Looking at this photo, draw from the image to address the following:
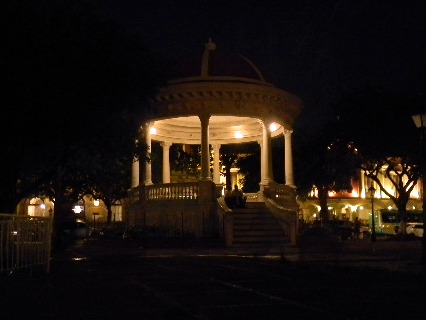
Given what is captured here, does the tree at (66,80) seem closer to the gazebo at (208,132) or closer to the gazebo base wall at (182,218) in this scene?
the gazebo at (208,132)

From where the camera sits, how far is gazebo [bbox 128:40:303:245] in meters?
30.5

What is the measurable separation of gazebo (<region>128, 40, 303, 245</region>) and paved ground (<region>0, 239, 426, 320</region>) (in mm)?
9948

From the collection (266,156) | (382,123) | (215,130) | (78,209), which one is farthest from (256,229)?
(78,209)

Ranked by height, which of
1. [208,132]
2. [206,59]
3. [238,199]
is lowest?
[238,199]

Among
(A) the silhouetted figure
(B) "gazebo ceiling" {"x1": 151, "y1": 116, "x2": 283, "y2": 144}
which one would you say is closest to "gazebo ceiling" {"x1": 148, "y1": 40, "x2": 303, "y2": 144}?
(B) "gazebo ceiling" {"x1": 151, "y1": 116, "x2": 283, "y2": 144}

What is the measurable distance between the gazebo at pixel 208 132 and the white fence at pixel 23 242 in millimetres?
12870

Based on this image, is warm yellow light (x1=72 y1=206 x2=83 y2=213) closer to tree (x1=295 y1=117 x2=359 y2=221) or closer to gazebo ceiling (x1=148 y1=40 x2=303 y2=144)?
tree (x1=295 y1=117 x2=359 y2=221)

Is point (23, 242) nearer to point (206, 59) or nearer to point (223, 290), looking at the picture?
point (223, 290)

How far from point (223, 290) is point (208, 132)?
69.2 feet

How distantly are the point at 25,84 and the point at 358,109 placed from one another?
28393 mm

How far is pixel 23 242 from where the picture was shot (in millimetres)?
14836

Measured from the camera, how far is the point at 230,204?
30.7 m

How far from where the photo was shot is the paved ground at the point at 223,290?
372 inches

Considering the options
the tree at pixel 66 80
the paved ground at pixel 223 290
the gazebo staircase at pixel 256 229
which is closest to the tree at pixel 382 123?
the gazebo staircase at pixel 256 229
